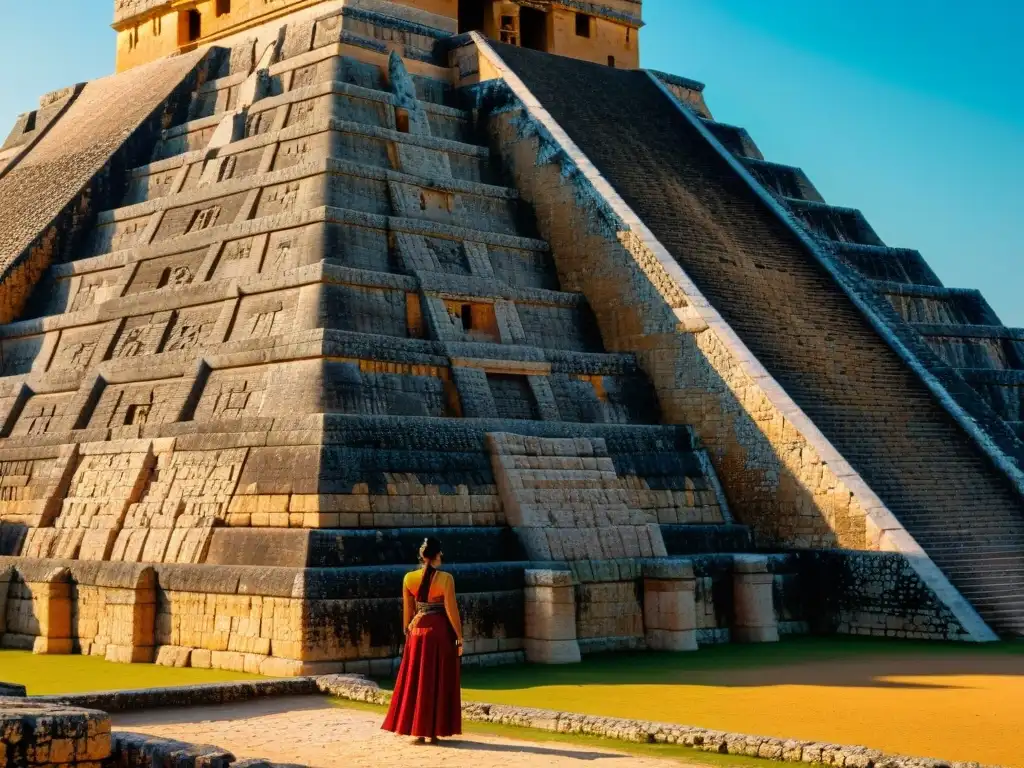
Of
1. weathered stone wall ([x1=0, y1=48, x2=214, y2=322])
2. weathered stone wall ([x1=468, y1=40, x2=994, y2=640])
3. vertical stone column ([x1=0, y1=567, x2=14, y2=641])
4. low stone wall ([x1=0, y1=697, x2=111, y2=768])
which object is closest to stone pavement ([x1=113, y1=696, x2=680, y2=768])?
low stone wall ([x1=0, y1=697, x2=111, y2=768])

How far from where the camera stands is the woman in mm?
9930

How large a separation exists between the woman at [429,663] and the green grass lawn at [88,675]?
11.6 ft

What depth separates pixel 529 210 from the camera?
75.3ft

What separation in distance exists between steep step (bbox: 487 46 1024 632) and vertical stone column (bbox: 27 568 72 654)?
381 inches

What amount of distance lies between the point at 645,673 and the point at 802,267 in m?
10.9

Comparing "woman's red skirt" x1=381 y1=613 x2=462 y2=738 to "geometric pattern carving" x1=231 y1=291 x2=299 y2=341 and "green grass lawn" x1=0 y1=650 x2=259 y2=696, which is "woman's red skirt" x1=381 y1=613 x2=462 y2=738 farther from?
"geometric pattern carving" x1=231 y1=291 x2=299 y2=341

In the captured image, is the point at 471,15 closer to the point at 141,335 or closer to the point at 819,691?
the point at 141,335

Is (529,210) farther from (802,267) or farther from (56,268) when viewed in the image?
(56,268)

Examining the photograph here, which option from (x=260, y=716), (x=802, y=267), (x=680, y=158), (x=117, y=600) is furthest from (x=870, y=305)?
(x=260, y=716)

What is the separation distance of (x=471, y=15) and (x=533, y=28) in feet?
4.73

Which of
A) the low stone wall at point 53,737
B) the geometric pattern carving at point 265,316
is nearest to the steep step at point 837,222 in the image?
the geometric pattern carving at point 265,316

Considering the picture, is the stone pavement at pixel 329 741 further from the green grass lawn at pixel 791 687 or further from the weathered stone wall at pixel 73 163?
the weathered stone wall at pixel 73 163

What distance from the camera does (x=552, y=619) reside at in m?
14.8

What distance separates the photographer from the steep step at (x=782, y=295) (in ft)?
62.1
